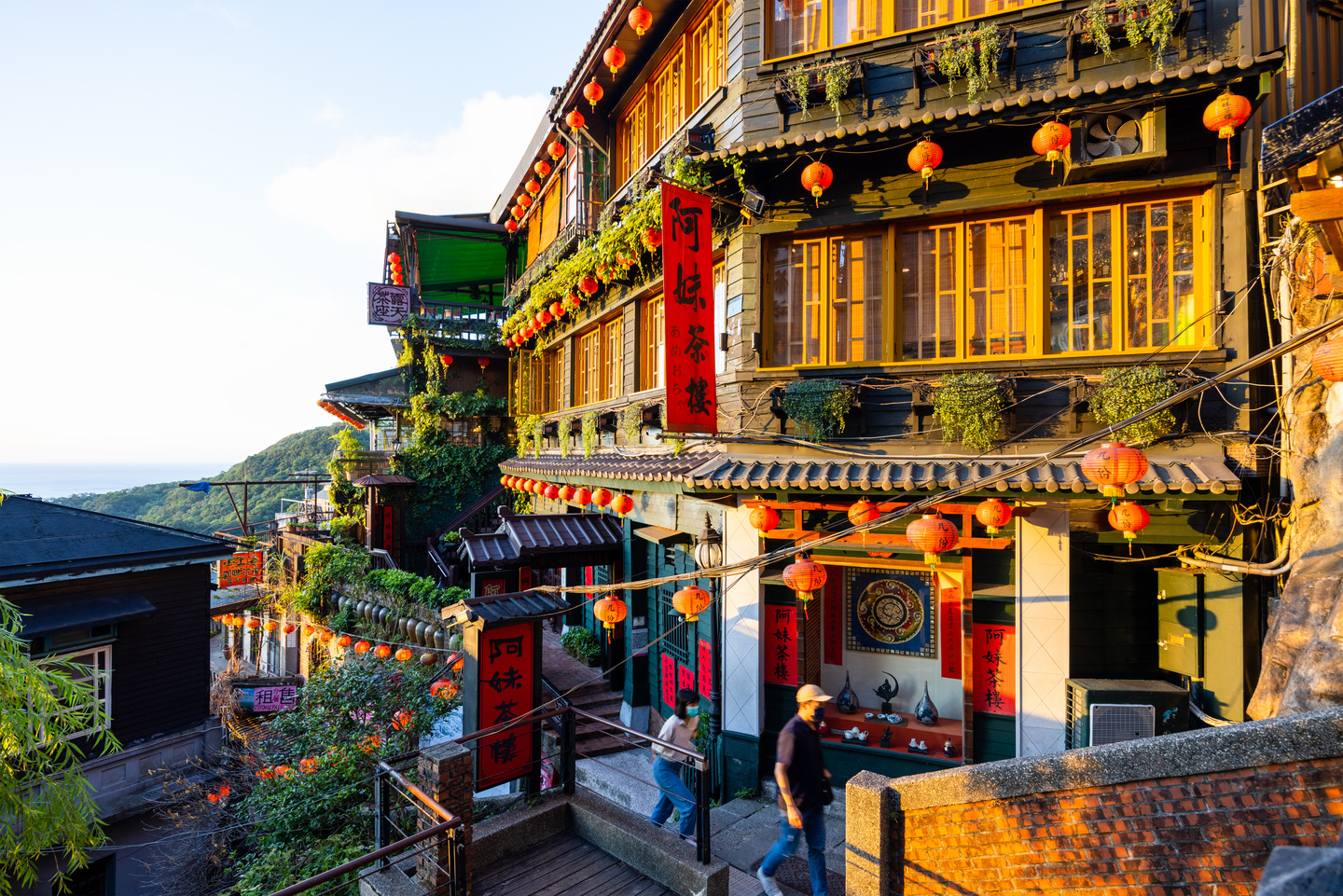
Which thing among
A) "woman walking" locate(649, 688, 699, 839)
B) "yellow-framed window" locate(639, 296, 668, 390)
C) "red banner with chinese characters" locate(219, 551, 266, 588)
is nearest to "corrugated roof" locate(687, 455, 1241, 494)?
"woman walking" locate(649, 688, 699, 839)

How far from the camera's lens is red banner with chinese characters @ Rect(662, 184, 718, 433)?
28.3 feet

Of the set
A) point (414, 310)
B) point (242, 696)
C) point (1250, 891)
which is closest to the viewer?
point (1250, 891)

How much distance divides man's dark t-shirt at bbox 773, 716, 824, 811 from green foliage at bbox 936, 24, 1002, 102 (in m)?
8.57

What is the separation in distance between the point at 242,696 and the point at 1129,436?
73.1 feet

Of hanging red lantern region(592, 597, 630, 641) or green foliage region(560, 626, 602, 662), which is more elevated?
hanging red lantern region(592, 597, 630, 641)

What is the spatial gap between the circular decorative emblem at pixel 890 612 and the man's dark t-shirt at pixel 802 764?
4.17m

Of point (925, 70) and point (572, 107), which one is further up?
point (572, 107)

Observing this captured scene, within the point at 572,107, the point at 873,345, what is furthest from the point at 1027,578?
the point at 572,107

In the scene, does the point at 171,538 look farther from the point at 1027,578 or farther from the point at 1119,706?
the point at 1119,706

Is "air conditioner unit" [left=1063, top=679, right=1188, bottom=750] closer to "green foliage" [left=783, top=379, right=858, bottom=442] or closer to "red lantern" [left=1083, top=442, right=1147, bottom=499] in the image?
"red lantern" [left=1083, top=442, right=1147, bottom=499]

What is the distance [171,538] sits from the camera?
589 inches

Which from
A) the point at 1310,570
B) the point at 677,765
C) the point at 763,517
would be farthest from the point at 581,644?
the point at 1310,570

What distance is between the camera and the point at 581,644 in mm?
15156

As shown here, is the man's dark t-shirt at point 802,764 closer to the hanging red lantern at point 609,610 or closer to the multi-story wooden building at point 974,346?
the multi-story wooden building at point 974,346
